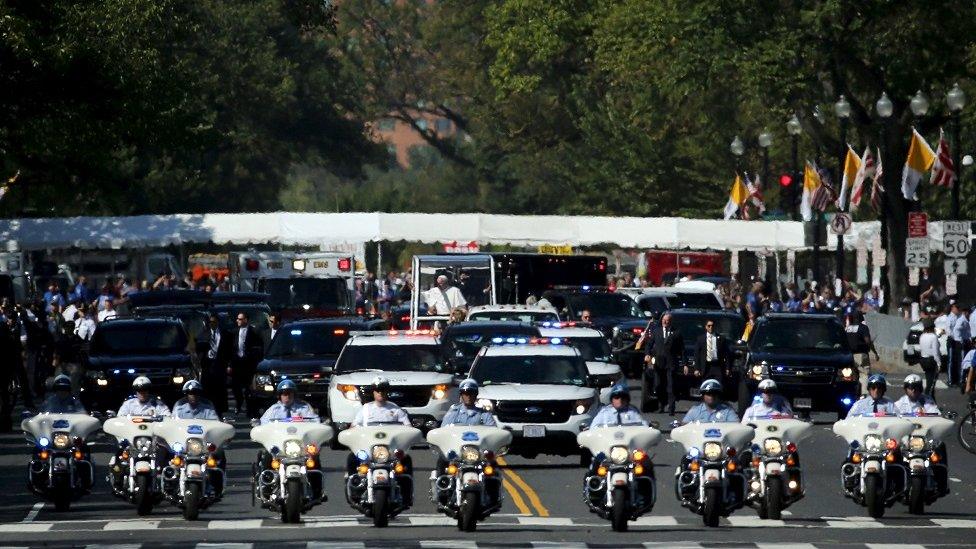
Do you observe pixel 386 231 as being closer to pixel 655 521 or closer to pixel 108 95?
pixel 108 95

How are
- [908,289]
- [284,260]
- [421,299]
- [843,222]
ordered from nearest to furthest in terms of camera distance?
[421,299], [843,222], [908,289], [284,260]

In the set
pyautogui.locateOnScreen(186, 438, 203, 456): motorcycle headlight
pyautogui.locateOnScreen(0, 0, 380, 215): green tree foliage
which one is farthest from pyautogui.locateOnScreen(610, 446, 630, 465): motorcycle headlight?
pyautogui.locateOnScreen(0, 0, 380, 215): green tree foliage

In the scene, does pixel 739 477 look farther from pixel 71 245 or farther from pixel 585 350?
pixel 71 245

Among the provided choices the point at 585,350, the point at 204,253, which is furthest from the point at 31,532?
the point at 204,253

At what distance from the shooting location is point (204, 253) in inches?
4006

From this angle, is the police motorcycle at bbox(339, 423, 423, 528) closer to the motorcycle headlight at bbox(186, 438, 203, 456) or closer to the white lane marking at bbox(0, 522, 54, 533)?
the motorcycle headlight at bbox(186, 438, 203, 456)

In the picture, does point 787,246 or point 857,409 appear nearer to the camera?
point 857,409

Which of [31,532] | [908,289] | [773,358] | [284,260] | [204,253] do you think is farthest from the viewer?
[204,253]

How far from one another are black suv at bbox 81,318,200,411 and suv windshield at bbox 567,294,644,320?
11.0m

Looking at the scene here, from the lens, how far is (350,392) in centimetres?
2888

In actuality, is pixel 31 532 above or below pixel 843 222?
below

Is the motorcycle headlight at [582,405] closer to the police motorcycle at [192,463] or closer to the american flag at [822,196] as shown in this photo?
the police motorcycle at [192,463]

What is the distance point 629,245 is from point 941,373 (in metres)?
15.6

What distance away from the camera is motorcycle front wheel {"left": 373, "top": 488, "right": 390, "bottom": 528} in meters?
20.4
